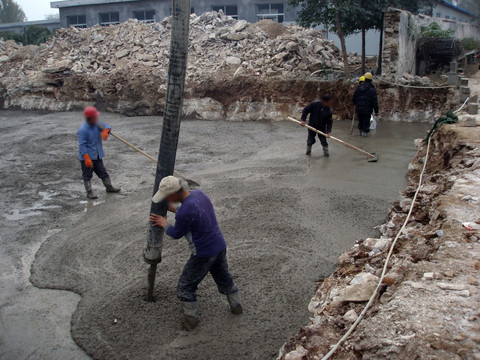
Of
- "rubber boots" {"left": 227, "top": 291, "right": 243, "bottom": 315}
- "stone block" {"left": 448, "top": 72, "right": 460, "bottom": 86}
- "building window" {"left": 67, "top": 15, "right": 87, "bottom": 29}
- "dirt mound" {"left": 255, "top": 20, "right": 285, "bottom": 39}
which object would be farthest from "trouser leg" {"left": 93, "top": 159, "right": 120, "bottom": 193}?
"building window" {"left": 67, "top": 15, "right": 87, "bottom": 29}

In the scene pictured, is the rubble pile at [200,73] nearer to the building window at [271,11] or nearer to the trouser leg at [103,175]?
the building window at [271,11]

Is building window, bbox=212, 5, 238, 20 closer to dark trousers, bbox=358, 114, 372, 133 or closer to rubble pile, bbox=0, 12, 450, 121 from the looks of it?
rubble pile, bbox=0, 12, 450, 121

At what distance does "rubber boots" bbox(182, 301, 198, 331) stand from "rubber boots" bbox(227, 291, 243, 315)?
39 cm

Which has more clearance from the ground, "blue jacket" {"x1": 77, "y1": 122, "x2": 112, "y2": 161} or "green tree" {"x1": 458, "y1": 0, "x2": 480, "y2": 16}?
"green tree" {"x1": 458, "y1": 0, "x2": 480, "y2": 16}

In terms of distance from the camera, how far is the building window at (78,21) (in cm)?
3019

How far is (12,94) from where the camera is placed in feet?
65.2

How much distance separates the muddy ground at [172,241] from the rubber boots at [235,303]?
0.09 m

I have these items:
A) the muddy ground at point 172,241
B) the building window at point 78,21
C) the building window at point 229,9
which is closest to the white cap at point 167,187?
the muddy ground at point 172,241

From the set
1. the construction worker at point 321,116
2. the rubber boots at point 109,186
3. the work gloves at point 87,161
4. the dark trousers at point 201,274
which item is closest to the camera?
the dark trousers at point 201,274

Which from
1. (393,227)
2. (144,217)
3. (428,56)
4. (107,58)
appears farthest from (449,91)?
(107,58)

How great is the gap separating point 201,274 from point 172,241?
206 cm

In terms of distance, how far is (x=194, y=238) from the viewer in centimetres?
420

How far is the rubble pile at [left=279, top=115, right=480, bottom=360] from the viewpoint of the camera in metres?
3.05

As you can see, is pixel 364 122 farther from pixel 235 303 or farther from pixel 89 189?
pixel 235 303
